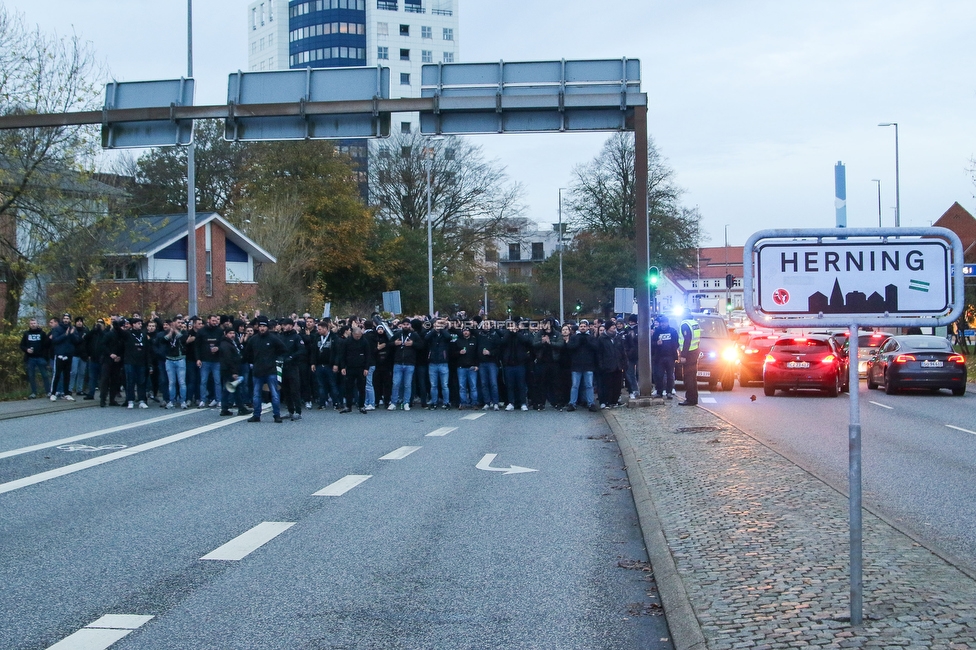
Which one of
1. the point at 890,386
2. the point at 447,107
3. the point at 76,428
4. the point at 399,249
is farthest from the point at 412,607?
the point at 399,249

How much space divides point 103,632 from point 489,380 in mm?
16537

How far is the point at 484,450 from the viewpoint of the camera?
14.6 m

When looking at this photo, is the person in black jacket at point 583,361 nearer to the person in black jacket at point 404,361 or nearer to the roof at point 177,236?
the person in black jacket at point 404,361

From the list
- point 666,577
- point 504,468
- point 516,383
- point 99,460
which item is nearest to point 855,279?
point 666,577

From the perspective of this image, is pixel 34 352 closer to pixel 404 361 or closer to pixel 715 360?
pixel 404 361

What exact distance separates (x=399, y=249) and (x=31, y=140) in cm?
3686

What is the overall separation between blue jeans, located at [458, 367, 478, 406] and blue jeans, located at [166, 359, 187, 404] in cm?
556

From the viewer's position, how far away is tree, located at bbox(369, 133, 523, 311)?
6259 cm

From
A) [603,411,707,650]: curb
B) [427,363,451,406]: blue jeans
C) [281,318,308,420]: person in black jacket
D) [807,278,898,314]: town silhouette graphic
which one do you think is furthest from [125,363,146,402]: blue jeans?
[807,278,898,314]: town silhouette graphic

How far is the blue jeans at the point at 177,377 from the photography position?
2159 centimetres

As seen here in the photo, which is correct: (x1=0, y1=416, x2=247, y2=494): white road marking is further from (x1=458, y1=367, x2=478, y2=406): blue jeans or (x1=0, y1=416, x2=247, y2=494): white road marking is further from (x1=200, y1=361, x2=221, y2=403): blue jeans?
(x1=458, y1=367, x2=478, y2=406): blue jeans

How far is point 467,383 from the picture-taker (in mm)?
22109

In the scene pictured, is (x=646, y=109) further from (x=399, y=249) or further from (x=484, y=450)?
(x=399, y=249)

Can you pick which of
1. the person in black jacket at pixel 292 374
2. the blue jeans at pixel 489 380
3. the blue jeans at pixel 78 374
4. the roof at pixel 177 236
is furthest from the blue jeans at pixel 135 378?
the roof at pixel 177 236
